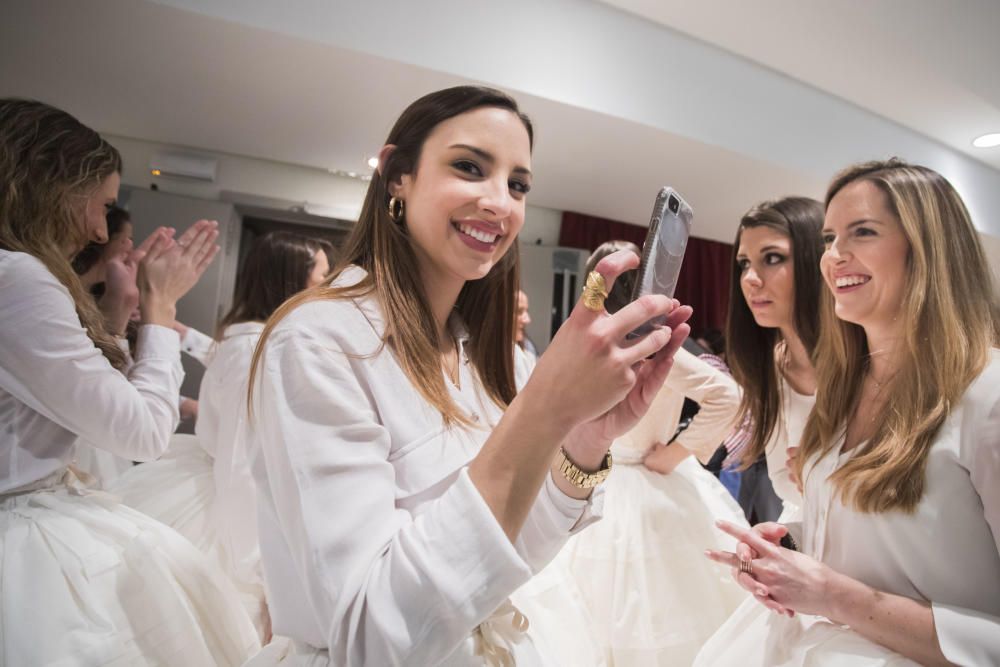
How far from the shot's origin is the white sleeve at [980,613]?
2.83 feet

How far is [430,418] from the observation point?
0.78 metres

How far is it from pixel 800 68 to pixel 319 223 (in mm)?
3121

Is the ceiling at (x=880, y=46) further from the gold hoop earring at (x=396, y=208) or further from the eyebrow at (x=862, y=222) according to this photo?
the gold hoop earring at (x=396, y=208)

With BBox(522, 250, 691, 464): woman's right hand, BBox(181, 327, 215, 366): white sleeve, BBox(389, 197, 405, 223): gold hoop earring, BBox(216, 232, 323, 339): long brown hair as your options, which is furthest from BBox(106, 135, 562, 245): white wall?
BBox(522, 250, 691, 464): woman's right hand

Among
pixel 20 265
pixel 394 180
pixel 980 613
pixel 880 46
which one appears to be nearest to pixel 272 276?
pixel 20 265

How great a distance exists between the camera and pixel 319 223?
3877mm

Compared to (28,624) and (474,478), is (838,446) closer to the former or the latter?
(474,478)

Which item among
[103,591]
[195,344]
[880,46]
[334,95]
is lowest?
[195,344]

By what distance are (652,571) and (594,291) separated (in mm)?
1294

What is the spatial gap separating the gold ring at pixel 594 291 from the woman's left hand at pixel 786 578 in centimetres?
76

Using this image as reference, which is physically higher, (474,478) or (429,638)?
(474,478)

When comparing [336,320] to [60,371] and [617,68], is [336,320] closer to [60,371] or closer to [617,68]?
[60,371]

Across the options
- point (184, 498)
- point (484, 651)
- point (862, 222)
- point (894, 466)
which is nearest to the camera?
point (484, 651)

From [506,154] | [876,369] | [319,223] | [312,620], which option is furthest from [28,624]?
[319,223]
